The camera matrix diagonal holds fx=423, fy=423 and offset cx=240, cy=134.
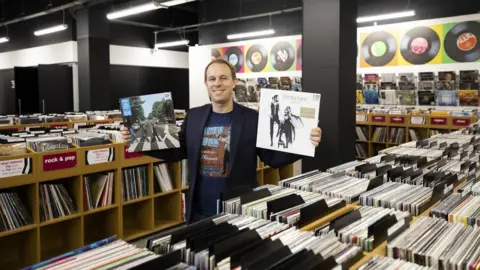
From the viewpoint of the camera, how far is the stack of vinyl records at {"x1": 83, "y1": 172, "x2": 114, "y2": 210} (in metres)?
4.28

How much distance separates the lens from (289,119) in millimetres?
2311

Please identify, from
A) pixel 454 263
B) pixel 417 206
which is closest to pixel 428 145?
pixel 417 206

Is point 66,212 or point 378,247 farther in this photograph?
point 66,212

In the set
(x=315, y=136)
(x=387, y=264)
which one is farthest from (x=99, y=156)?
(x=387, y=264)

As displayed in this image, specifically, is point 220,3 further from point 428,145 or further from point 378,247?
point 378,247

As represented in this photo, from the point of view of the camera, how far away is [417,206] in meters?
1.98

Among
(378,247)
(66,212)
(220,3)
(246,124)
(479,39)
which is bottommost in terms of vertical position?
(66,212)

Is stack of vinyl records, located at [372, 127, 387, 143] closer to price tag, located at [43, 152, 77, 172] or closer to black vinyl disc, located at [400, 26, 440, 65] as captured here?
black vinyl disc, located at [400, 26, 440, 65]

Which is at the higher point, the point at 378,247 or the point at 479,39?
the point at 479,39

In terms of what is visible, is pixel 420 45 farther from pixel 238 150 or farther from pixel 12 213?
pixel 12 213

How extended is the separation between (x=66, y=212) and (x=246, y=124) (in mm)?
2458

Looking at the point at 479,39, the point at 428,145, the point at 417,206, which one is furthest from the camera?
the point at 479,39

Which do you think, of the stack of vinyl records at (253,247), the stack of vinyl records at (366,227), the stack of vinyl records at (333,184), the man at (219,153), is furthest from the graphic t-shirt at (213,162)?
the stack of vinyl records at (366,227)

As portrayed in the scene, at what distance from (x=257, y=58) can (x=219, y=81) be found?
10389mm
